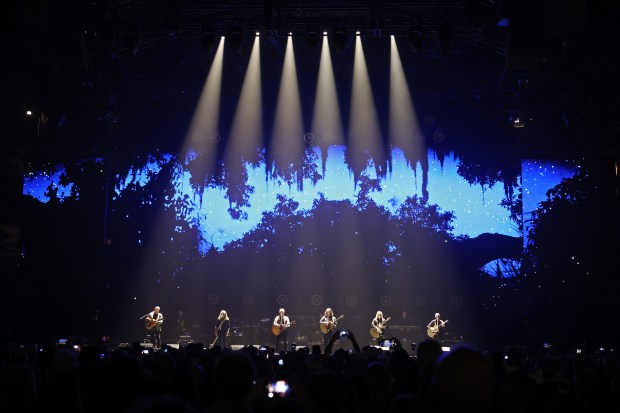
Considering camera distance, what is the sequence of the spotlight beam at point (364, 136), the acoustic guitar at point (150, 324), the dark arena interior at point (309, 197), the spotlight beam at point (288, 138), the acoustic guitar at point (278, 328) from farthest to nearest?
the spotlight beam at point (364, 136)
the spotlight beam at point (288, 138)
the acoustic guitar at point (278, 328)
the acoustic guitar at point (150, 324)
the dark arena interior at point (309, 197)

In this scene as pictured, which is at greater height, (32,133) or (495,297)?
(32,133)

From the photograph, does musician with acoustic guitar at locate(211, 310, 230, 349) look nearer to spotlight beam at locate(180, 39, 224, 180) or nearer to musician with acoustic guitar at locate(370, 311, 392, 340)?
musician with acoustic guitar at locate(370, 311, 392, 340)

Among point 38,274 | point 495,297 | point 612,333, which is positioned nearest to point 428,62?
point 495,297

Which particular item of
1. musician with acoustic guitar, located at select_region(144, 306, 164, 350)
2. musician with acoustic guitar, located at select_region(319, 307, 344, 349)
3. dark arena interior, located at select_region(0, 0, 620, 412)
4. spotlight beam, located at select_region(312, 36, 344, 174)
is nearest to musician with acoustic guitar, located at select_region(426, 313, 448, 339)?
dark arena interior, located at select_region(0, 0, 620, 412)

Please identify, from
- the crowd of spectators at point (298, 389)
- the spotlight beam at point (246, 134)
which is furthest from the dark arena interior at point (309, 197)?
the crowd of spectators at point (298, 389)

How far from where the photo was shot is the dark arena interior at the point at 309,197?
77.5 feet

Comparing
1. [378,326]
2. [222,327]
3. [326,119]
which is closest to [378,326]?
[378,326]

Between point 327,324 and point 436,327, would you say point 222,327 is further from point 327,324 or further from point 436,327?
point 436,327

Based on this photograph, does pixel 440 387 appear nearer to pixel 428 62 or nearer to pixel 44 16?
pixel 44 16

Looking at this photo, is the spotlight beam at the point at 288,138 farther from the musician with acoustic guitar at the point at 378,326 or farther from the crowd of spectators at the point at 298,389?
the crowd of spectators at the point at 298,389

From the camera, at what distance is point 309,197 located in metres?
27.3

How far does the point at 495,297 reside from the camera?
87.3 feet

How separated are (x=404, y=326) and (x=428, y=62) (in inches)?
360

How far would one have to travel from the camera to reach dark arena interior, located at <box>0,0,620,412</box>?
23.6m
